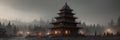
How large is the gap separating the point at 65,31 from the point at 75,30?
215 inches

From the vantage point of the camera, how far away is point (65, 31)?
102125 mm

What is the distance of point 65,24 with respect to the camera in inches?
4085

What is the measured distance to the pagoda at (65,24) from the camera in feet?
334

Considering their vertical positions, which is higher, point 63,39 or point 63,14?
point 63,14

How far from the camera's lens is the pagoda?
10194cm

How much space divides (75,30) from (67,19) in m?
6.01

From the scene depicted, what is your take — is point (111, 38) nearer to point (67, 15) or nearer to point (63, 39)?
point (63, 39)

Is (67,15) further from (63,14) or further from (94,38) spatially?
(94,38)

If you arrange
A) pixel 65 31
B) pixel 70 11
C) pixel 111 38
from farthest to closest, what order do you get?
1. pixel 70 11
2. pixel 65 31
3. pixel 111 38

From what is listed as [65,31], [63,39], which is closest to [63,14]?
[65,31]

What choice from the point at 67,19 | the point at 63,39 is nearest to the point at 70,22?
the point at 67,19

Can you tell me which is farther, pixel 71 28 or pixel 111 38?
pixel 71 28

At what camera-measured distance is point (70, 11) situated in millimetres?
109000

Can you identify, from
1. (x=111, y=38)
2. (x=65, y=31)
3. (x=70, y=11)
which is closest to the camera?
(x=111, y=38)
